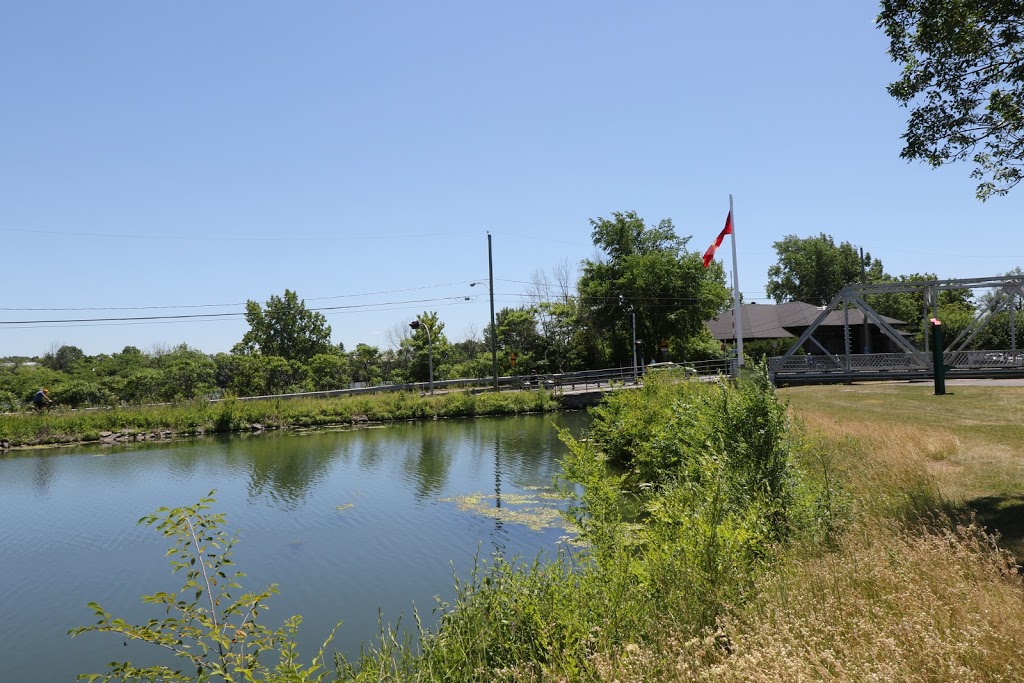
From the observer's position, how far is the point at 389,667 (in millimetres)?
6750

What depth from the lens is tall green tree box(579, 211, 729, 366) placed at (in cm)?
5100

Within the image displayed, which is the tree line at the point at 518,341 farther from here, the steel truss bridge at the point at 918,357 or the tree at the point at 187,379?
the steel truss bridge at the point at 918,357

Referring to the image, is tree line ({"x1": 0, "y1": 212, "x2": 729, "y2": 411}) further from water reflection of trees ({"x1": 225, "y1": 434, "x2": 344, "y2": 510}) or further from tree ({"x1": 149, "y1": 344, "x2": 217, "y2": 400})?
water reflection of trees ({"x1": 225, "y1": 434, "x2": 344, "y2": 510})

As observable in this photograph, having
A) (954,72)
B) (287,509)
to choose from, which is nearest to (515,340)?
(287,509)

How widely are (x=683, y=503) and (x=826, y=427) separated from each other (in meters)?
9.01

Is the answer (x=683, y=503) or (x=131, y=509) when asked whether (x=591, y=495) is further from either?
(x=131, y=509)

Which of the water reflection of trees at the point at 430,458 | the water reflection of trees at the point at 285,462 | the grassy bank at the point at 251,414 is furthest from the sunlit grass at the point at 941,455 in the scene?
the grassy bank at the point at 251,414

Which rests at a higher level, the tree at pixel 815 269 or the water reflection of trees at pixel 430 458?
the tree at pixel 815 269

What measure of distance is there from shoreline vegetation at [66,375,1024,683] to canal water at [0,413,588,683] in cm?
151

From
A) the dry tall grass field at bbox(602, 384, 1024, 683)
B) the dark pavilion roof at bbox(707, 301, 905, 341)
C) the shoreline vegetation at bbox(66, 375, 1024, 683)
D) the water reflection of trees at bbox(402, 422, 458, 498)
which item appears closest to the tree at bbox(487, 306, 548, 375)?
the dark pavilion roof at bbox(707, 301, 905, 341)

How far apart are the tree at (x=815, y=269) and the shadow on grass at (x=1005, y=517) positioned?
74.0 metres

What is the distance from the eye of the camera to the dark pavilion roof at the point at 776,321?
52.8m

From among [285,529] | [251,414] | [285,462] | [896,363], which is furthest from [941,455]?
[251,414]

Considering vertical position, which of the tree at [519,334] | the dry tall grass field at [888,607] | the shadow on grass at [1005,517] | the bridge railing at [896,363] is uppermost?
the tree at [519,334]
